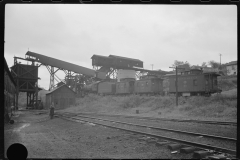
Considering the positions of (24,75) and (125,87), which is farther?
(125,87)

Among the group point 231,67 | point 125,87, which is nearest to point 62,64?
point 125,87

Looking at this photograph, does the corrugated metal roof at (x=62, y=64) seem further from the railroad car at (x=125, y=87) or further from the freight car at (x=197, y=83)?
the freight car at (x=197, y=83)

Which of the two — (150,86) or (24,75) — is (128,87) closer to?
(150,86)

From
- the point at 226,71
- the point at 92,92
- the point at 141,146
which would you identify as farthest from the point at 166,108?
the point at 226,71

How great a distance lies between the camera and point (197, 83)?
79.6ft

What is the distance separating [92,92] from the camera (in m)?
43.3

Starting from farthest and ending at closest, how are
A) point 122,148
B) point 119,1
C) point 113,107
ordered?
point 113,107 → point 122,148 → point 119,1

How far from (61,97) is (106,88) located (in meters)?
9.98

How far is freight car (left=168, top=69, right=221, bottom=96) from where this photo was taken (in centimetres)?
2377

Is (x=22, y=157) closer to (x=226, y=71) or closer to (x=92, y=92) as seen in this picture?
(x=92, y=92)

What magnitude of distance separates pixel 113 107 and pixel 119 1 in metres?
25.5

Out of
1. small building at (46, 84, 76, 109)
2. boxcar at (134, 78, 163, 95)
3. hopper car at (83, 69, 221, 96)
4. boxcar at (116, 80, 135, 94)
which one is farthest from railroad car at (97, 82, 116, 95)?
boxcar at (134, 78, 163, 95)
